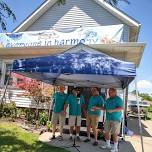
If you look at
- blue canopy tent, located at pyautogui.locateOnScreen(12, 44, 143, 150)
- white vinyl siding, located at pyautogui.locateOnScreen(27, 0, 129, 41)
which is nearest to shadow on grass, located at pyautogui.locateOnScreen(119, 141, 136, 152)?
blue canopy tent, located at pyautogui.locateOnScreen(12, 44, 143, 150)

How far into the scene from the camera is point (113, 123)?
9.77m

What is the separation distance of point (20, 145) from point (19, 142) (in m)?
0.45

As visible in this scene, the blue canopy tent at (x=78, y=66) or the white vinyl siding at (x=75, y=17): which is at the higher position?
the white vinyl siding at (x=75, y=17)

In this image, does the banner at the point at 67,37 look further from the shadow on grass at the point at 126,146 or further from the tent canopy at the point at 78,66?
the tent canopy at the point at 78,66

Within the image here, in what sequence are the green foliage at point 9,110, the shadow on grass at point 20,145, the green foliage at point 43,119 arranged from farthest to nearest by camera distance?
the green foliage at point 9,110, the green foliage at point 43,119, the shadow on grass at point 20,145

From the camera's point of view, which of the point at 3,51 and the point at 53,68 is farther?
the point at 3,51

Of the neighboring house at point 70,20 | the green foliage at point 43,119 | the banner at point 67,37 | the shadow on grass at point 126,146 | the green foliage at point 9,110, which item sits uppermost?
the neighboring house at point 70,20

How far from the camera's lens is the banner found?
53.1 feet

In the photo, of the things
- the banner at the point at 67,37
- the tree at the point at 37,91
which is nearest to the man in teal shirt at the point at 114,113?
the tree at the point at 37,91

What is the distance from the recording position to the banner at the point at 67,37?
16.2 meters

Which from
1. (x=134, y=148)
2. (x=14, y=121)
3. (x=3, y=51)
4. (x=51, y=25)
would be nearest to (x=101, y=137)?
(x=134, y=148)

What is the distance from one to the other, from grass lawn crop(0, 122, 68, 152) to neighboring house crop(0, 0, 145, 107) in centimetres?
464

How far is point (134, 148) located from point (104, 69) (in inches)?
155

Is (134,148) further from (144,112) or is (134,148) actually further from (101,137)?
(144,112)
